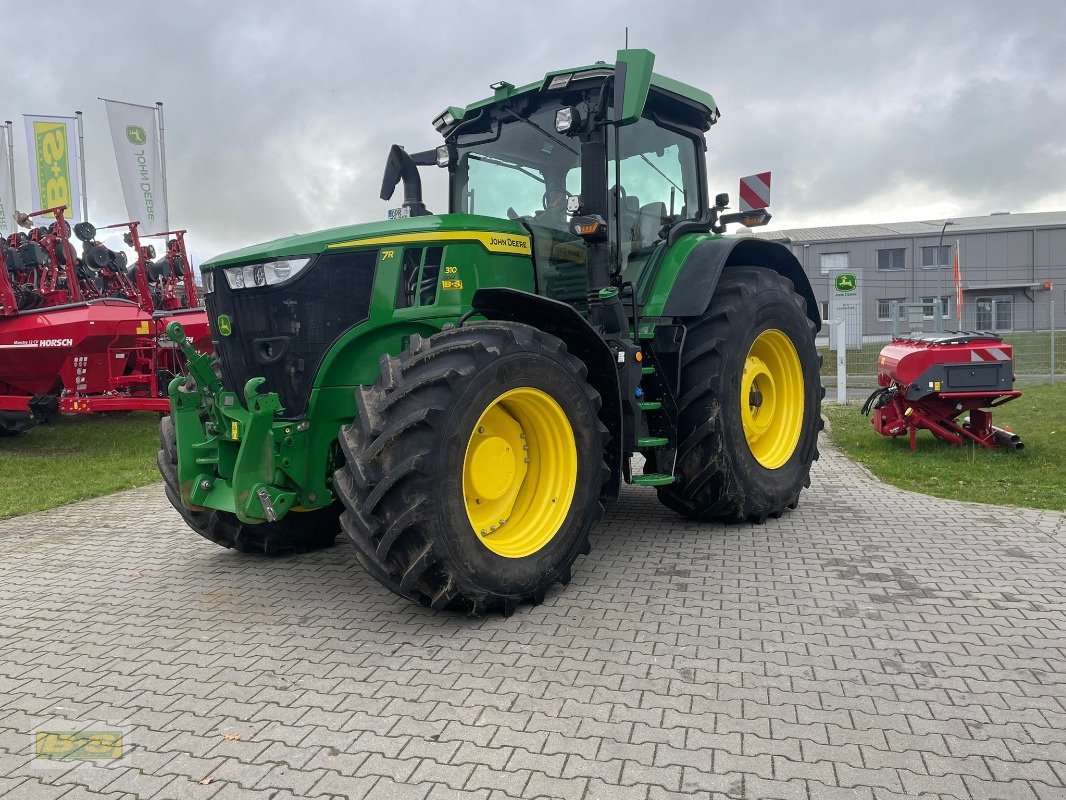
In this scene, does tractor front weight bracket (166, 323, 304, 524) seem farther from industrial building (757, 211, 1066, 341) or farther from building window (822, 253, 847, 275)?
building window (822, 253, 847, 275)

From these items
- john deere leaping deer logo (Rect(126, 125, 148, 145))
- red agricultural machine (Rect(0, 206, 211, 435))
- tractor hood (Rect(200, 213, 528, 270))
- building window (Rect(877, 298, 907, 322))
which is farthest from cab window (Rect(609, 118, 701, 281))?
building window (Rect(877, 298, 907, 322))

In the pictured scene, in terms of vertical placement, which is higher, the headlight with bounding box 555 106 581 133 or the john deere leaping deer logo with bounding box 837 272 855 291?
the headlight with bounding box 555 106 581 133

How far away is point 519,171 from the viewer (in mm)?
5082

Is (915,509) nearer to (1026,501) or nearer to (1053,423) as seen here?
(1026,501)

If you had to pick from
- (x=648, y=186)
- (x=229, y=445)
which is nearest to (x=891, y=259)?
(x=648, y=186)

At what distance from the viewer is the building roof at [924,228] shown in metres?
37.6

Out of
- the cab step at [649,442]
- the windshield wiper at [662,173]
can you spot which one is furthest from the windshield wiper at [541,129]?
the cab step at [649,442]

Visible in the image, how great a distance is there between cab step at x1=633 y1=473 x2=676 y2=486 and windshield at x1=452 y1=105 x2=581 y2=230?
1588 mm

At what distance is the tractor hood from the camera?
12.7ft

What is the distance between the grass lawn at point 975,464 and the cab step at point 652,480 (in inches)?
104

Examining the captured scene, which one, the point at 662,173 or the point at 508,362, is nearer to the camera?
the point at 508,362

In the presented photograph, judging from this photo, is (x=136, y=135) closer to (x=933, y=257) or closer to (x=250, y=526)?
(x=250, y=526)

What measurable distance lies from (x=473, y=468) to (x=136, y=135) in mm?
16510

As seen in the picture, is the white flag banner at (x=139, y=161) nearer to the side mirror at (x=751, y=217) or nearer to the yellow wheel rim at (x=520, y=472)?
the side mirror at (x=751, y=217)
